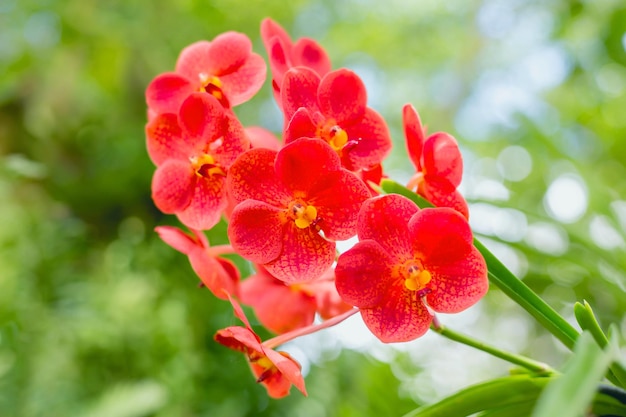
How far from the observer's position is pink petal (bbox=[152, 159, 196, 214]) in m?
0.48

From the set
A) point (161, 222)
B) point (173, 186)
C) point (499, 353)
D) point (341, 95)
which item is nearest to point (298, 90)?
point (341, 95)

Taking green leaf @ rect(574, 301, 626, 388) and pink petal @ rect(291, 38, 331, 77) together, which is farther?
pink petal @ rect(291, 38, 331, 77)

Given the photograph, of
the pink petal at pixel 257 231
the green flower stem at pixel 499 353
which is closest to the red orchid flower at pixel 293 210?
the pink petal at pixel 257 231

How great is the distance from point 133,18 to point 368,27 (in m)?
1.25

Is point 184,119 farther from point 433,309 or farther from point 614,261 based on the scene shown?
point 614,261

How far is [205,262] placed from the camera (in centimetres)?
48

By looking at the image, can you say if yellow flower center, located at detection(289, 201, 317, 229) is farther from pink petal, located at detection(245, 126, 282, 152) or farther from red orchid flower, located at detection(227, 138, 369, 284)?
pink petal, located at detection(245, 126, 282, 152)

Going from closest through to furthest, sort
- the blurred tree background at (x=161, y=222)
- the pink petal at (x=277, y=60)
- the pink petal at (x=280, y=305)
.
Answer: the pink petal at (x=277, y=60)
the pink petal at (x=280, y=305)
the blurred tree background at (x=161, y=222)

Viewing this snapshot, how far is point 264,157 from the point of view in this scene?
41 centimetres

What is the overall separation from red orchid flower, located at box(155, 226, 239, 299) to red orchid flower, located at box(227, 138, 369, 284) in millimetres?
64

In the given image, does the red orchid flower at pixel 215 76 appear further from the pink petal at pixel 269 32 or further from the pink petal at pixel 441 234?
the pink petal at pixel 441 234

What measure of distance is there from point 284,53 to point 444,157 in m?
0.17

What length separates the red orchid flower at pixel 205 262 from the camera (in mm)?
469

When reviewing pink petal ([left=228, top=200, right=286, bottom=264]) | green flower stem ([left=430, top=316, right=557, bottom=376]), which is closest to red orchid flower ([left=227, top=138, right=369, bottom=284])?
pink petal ([left=228, top=200, right=286, bottom=264])
